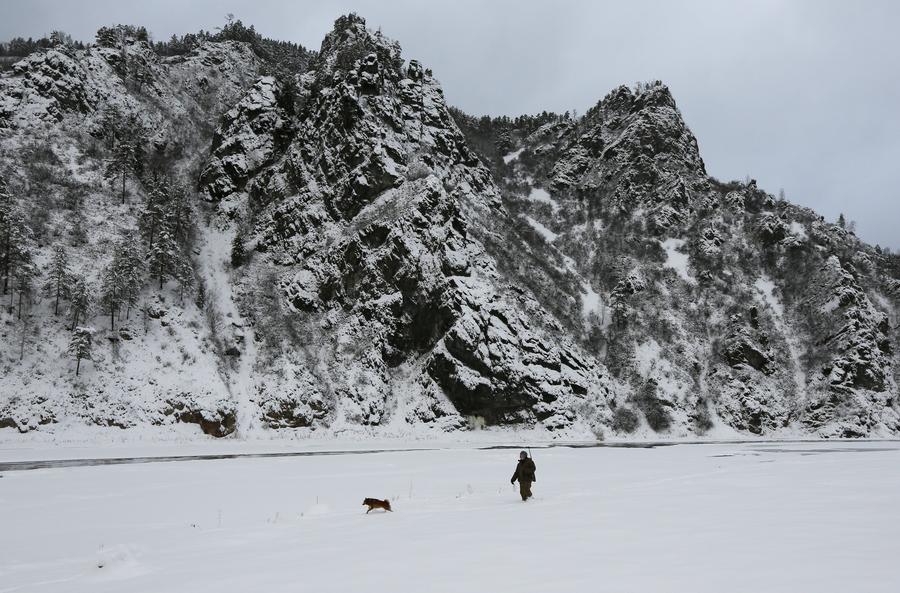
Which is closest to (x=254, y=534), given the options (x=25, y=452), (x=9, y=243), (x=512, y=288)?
(x=25, y=452)

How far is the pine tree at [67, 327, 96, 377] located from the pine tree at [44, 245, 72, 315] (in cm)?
459

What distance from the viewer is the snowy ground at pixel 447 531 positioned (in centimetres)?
726

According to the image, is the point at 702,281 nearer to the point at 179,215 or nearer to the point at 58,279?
the point at 179,215

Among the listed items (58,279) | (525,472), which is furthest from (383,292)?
(525,472)

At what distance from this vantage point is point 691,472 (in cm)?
2233

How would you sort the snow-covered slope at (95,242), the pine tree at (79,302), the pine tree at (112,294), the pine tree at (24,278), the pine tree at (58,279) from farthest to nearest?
the pine tree at (112,294) → the pine tree at (58,279) → the pine tree at (24,278) → the pine tree at (79,302) → the snow-covered slope at (95,242)

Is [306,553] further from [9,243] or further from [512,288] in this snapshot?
[512,288]

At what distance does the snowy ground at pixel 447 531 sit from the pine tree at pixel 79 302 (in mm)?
22984

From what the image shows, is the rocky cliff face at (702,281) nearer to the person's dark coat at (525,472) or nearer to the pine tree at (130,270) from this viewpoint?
the person's dark coat at (525,472)

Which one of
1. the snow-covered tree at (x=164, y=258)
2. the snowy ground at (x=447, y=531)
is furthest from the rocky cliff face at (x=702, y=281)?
the snow-covered tree at (x=164, y=258)

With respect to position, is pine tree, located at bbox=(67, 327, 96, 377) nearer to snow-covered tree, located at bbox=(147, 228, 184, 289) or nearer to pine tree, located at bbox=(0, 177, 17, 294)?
pine tree, located at bbox=(0, 177, 17, 294)

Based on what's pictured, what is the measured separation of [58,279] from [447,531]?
43.9 m

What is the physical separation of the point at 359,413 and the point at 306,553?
36.7 metres

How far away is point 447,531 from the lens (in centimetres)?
1095
